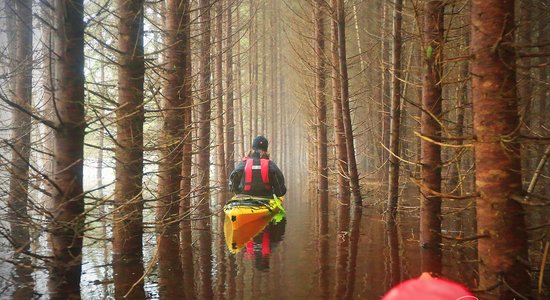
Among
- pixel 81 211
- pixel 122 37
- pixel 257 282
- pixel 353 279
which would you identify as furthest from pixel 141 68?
pixel 353 279

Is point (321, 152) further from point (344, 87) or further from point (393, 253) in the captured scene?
point (393, 253)

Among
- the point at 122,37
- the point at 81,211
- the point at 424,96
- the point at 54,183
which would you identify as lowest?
the point at 81,211

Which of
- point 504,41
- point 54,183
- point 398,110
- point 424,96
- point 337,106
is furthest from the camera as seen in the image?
point 337,106

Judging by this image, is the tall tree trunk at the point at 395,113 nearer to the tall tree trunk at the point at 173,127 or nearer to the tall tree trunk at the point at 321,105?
the tall tree trunk at the point at 321,105

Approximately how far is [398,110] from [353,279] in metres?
5.12

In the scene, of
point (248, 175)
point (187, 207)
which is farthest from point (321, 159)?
point (187, 207)

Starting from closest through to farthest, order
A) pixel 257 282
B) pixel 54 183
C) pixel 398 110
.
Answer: pixel 54 183
pixel 257 282
pixel 398 110

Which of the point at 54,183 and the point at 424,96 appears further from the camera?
the point at 424,96

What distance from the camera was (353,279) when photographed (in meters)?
5.41

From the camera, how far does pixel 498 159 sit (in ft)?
10.9

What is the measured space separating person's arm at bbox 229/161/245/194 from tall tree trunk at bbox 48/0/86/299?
689 cm

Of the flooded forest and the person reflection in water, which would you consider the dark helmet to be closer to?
the flooded forest

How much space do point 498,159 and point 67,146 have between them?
12.3 feet

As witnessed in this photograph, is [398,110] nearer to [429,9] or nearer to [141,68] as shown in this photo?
[429,9]
